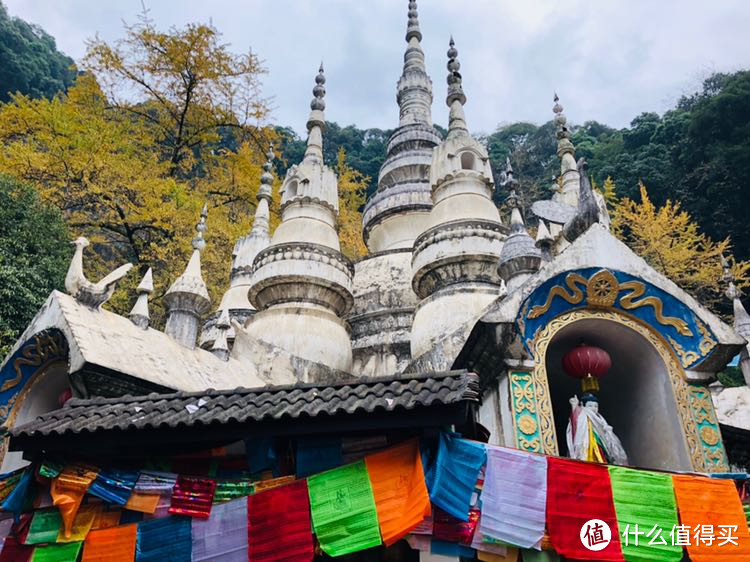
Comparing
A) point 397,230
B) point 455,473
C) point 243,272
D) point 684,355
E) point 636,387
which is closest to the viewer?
point 455,473

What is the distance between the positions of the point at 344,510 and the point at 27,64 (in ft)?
162

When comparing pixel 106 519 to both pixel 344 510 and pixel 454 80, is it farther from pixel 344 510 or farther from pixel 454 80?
pixel 454 80

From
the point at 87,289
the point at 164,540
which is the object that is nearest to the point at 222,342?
the point at 87,289

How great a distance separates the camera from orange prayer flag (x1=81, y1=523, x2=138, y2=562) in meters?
6.70

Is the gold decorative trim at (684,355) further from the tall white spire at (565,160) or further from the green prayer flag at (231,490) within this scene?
the tall white spire at (565,160)

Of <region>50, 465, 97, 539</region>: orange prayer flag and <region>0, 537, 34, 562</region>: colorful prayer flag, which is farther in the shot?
<region>0, 537, 34, 562</region>: colorful prayer flag

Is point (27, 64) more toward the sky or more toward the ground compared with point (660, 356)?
more toward the sky

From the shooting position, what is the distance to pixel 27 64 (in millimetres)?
45469

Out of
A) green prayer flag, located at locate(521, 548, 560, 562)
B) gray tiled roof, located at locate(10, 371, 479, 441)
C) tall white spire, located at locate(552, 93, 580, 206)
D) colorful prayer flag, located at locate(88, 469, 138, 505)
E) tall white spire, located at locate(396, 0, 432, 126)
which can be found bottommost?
green prayer flag, located at locate(521, 548, 560, 562)

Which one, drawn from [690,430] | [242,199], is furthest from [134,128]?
[690,430]

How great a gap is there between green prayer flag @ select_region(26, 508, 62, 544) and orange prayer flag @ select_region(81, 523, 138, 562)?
0.41m

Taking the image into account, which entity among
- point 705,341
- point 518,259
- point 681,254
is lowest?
point 705,341

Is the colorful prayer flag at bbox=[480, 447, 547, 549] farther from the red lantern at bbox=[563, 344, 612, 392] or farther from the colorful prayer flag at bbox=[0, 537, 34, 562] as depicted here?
the colorful prayer flag at bbox=[0, 537, 34, 562]

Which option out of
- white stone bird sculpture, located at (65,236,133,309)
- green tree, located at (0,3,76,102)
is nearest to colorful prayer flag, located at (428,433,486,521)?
white stone bird sculpture, located at (65,236,133,309)
